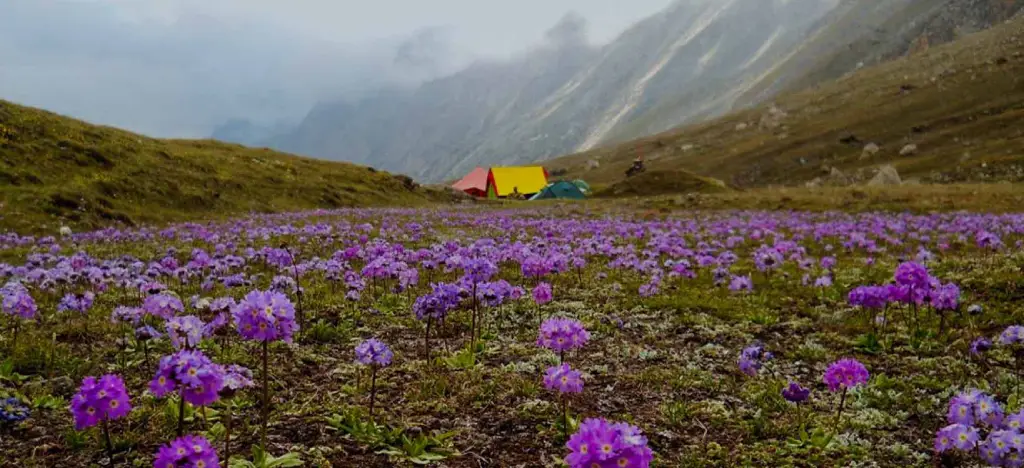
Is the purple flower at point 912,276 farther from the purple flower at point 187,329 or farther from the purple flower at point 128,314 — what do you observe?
the purple flower at point 128,314

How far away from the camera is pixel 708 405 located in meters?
7.37

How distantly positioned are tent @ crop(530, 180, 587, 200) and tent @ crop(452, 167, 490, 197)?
16264 millimetres

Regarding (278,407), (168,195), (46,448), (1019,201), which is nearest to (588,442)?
(278,407)

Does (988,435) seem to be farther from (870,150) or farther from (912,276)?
(870,150)

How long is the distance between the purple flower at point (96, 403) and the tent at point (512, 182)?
94759mm

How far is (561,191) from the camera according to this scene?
289 feet

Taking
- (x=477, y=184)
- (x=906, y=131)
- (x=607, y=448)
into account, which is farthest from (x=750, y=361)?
(x=906, y=131)

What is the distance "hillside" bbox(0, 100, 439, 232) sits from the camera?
29422 millimetres

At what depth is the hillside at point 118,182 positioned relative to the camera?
96.5 ft

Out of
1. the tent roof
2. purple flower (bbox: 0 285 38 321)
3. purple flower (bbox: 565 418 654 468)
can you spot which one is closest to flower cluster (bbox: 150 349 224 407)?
purple flower (bbox: 565 418 654 468)

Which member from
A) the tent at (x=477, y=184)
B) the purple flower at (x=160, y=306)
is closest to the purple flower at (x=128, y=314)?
the purple flower at (x=160, y=306)

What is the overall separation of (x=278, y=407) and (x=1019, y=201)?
4676cm

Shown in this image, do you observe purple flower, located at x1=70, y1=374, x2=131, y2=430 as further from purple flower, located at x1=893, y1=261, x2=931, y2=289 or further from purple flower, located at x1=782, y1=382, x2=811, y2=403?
purple flower, located at x1=893, y1=261, x2=931, y2=289

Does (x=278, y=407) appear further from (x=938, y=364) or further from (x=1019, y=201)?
(x=1019, y=201)
